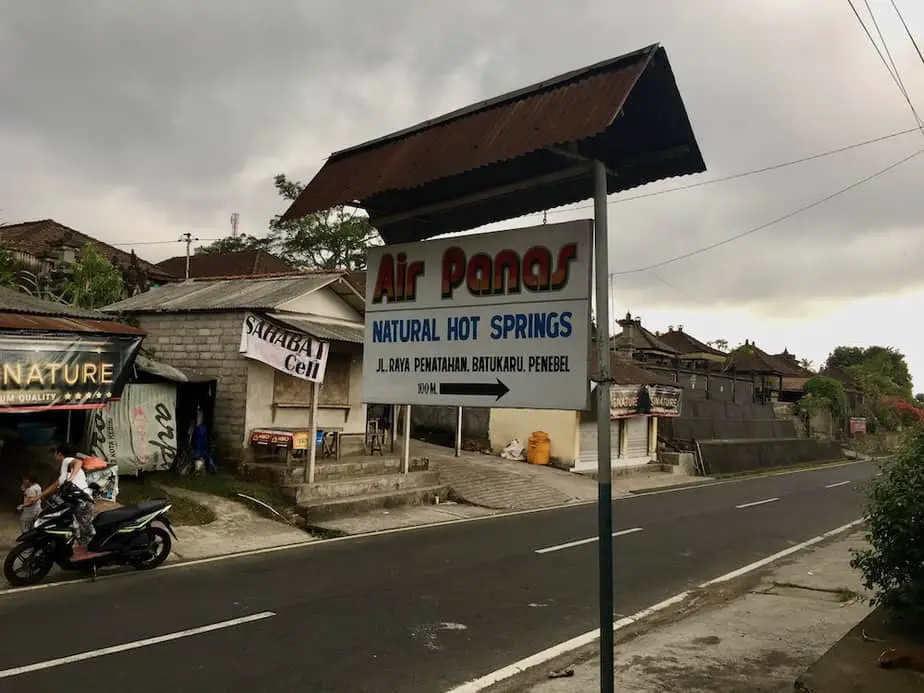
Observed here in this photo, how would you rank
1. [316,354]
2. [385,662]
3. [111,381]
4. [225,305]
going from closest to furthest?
[385,662] < [111,381] < [316,354] < [225,305]

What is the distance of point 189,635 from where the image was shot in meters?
6.89

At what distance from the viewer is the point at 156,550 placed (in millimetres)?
10219

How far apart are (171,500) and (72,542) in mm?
4206

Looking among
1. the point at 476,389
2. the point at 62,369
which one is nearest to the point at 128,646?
the point at 476,389

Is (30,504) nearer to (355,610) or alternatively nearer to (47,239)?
(355,610)

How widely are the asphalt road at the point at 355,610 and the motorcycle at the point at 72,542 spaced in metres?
0.44

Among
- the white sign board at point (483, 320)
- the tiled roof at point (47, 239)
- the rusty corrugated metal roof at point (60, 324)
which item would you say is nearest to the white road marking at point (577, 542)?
the rusty corrugated metal roof at point (60, 324)

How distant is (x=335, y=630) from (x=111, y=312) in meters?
14.9

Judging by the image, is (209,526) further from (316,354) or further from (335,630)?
(335,630)

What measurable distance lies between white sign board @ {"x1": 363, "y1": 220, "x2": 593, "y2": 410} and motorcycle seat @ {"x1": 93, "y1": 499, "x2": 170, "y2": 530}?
258 inches

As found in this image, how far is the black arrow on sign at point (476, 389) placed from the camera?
3.86 meters

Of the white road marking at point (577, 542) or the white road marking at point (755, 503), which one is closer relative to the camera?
the white road marking at point (577, 542)

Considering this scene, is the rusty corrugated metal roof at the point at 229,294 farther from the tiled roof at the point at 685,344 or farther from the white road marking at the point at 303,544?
the tiled roof at the point at 685,344

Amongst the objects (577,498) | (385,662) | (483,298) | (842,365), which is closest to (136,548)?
(385,662)
